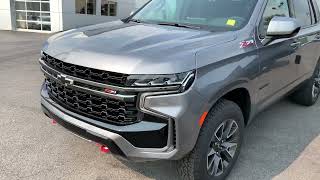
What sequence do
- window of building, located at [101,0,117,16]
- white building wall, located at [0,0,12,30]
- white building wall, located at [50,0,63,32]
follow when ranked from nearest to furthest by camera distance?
white building wall, located at [50,0,63,32]
white building wall, located at [0,0,12,30]
window of building, located at [101,0,117,16]

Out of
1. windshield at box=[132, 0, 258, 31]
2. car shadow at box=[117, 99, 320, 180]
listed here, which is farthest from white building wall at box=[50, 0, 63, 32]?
windshield at box=[132, 0, 258, 31]

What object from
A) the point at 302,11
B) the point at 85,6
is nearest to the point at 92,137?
the point at 302,11

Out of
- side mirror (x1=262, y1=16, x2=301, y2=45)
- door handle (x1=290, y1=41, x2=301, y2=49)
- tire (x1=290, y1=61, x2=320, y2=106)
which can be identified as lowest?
tire (x1=290, y1=61, x2=320, y2=106)

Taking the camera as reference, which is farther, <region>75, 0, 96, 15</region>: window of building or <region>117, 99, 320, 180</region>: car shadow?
<region>75, 0, 96, 15</region>: window of building

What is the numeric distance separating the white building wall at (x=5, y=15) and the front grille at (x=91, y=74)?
17051mm

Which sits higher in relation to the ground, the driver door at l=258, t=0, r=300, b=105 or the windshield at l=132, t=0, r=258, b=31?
the windshield at l=132, t=0, r=258, b=31

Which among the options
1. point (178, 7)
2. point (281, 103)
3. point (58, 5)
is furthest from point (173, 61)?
point (58, 5)

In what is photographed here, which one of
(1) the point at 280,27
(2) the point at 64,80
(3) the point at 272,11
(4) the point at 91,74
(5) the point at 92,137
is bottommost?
(5) the point at 92,137

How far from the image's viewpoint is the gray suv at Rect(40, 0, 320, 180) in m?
2.63

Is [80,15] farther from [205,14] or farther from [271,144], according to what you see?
[271,144]

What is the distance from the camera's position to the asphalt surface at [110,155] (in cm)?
347

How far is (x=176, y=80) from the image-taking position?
2613 mm

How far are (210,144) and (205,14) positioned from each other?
152 cm

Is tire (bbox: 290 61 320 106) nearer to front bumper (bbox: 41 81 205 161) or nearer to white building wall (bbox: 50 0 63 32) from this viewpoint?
front bumper (bbox: 41 81 205 161)
